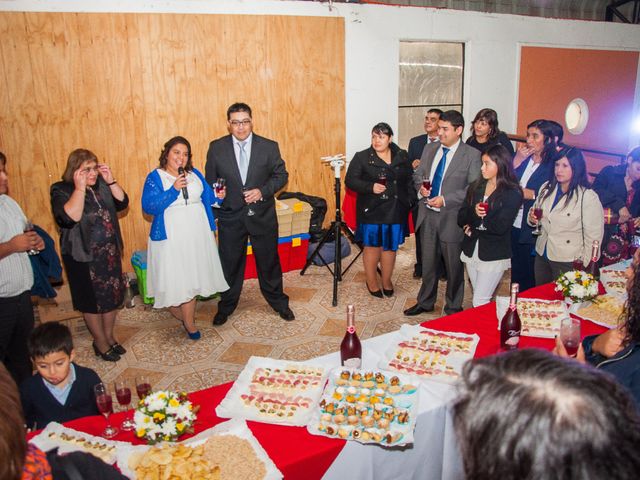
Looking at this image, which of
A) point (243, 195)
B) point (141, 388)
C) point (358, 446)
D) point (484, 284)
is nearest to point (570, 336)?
point (358, 446)

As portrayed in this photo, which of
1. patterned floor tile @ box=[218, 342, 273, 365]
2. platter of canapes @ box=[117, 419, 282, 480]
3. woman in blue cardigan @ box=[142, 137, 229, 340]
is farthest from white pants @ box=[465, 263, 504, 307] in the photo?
platter of canapes @ box=[117, 419, 282, 480]

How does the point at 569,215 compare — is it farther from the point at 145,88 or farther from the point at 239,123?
the point at 145,88

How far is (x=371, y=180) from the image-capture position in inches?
194

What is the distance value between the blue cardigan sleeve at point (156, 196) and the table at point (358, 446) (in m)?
1.95

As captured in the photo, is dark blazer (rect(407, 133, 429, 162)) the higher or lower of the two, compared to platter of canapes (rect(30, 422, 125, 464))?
higher

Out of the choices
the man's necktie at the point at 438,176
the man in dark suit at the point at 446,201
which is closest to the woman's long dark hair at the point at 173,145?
the man in dark suit at the point at 446,201

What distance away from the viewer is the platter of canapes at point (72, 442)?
6.68 ft

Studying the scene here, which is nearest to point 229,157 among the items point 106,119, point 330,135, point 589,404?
point 106,119

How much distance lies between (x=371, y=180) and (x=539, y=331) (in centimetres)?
242

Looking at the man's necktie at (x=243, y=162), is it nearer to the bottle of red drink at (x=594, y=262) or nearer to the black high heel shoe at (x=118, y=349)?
the black high heel shoe at (x=118, y=349)

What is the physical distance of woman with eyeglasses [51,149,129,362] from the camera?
371cm

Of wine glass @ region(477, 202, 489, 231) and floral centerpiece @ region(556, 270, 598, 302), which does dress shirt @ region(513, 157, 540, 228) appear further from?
floral centerpiece @ region(556, 270, 598, 302)

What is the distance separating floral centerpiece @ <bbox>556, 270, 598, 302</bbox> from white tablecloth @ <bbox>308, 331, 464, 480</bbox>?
3.63ft

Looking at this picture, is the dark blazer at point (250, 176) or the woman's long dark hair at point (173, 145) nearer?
the woman's long dark hair at point (173, 145)
